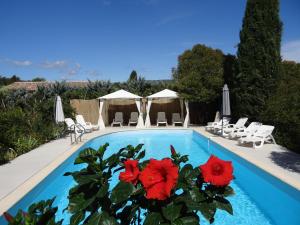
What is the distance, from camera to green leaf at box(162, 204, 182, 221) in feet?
4.66

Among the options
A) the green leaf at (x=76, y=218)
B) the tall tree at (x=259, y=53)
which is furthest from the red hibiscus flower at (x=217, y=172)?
the tall tree at (x=259, y=53)

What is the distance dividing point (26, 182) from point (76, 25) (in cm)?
1820

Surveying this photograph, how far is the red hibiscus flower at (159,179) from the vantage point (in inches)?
55.4

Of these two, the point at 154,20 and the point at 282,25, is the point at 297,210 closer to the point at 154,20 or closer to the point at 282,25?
the point at 282,25

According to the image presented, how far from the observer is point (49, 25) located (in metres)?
21.2

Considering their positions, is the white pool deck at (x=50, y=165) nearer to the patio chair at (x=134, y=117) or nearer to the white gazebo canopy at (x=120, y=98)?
the white gazebo canopy at (x=120, y=98)

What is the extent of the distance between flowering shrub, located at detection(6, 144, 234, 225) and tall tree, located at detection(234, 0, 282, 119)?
13.4 m

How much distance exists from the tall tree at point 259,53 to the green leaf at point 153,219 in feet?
44.7

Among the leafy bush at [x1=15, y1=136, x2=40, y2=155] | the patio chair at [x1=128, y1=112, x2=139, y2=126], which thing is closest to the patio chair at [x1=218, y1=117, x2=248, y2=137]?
the leafy bush at [x1=15, y1=136, x2=40, y2=155]

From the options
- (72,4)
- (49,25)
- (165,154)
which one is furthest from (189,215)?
(49,25)

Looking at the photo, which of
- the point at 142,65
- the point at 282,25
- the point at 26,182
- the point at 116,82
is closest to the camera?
the point at 26,182

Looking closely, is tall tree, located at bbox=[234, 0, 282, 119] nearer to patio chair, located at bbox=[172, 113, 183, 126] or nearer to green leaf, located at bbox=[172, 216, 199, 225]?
patio chair, located at bbox=[172, 113, 183, 126]

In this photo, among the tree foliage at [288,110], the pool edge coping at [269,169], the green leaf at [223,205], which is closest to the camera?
the green leaf at [223,205]

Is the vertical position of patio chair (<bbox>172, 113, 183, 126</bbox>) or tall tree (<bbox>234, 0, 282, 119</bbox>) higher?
tall tree (<bbox>234, 0, 282, 119</bbox>)
